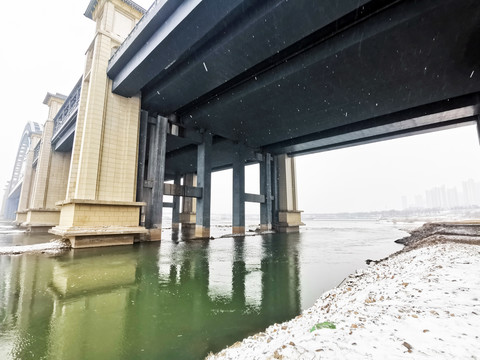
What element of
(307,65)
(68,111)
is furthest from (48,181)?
(307,65)

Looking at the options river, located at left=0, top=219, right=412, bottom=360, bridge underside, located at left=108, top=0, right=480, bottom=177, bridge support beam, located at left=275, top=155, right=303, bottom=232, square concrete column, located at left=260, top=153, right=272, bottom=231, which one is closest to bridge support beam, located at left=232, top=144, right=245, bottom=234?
square concrete column, located at left=260, top=153, right=272, bottom=231

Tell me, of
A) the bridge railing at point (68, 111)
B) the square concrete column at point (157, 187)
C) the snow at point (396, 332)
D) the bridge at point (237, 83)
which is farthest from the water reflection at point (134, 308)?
the bridge railing at point (68, 111)

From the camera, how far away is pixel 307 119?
23.6 m

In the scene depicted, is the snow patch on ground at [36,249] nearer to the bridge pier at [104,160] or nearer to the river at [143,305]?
the bridge pier at [104,160]

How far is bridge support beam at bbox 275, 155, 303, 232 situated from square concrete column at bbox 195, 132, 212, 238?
13.5 m

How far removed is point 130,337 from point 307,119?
2338 cm

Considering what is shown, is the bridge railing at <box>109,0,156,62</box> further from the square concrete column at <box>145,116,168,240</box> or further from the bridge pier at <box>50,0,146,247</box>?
the square concrete column at <box>145,116,168,240</box>

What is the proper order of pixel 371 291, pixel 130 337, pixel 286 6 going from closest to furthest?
pixel 130 337 < pixel 371 291 < pixel 286 6

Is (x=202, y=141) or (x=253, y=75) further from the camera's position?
(x=202, y=141)

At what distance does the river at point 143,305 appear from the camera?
11.3ft

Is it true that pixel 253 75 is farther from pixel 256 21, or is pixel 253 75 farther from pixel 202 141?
pixel 202 141

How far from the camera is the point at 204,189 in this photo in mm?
24953

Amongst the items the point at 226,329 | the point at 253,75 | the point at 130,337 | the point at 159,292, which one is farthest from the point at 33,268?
the point at 253,75

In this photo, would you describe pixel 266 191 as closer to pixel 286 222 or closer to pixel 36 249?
pixel 286 222
